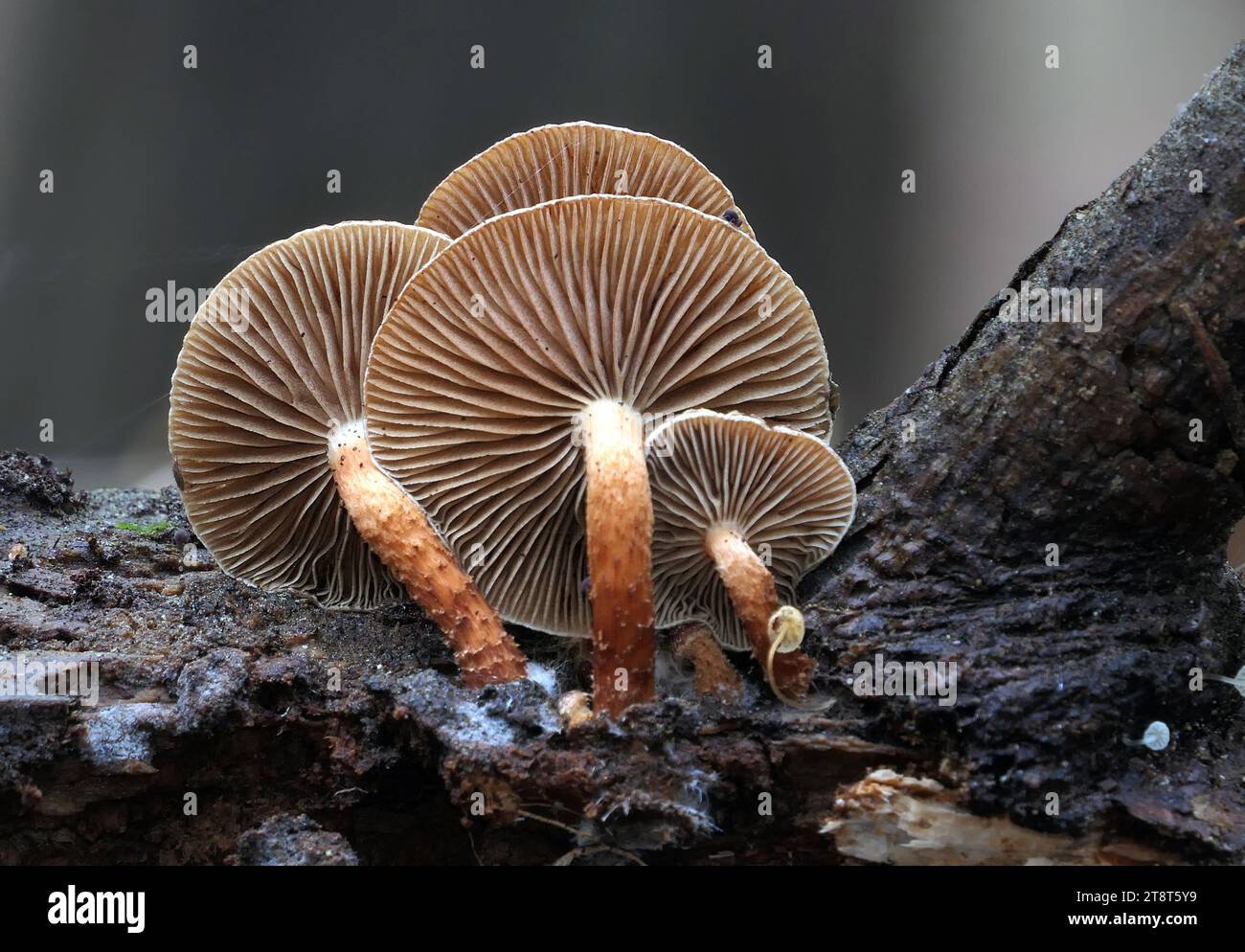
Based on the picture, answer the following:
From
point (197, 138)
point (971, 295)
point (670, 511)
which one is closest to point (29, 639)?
point (670, 511)

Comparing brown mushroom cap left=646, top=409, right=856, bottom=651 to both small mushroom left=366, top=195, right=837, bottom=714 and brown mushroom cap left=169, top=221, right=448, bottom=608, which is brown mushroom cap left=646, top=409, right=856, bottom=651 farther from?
brown mushroom cap left=169, top=221, right=448, bottom=608

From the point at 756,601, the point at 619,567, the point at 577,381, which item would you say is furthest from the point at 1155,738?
the point at 577,381

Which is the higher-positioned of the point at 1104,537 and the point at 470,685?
the point at 1104,537

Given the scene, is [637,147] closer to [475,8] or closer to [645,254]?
[645,254]

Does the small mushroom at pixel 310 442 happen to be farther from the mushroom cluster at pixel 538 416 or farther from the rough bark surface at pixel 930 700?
the rough bark surface at pixel 930 700

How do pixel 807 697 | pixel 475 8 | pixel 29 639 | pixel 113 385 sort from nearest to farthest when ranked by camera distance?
pixel 807 697 < pixel 29 639 < pixel 475 8 < pixel 113 385

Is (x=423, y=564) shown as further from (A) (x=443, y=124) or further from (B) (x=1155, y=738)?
(A) (x=443, y=124)

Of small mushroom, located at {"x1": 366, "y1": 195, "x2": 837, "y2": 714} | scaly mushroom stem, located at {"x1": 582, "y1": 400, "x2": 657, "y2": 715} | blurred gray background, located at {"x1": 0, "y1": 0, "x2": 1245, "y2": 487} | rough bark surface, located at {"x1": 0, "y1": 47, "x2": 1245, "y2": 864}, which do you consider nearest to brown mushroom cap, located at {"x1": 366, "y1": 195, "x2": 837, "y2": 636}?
small mushroom, located at {"x1": 366, "y1": 195, "x2": 837, "y2": 714}
